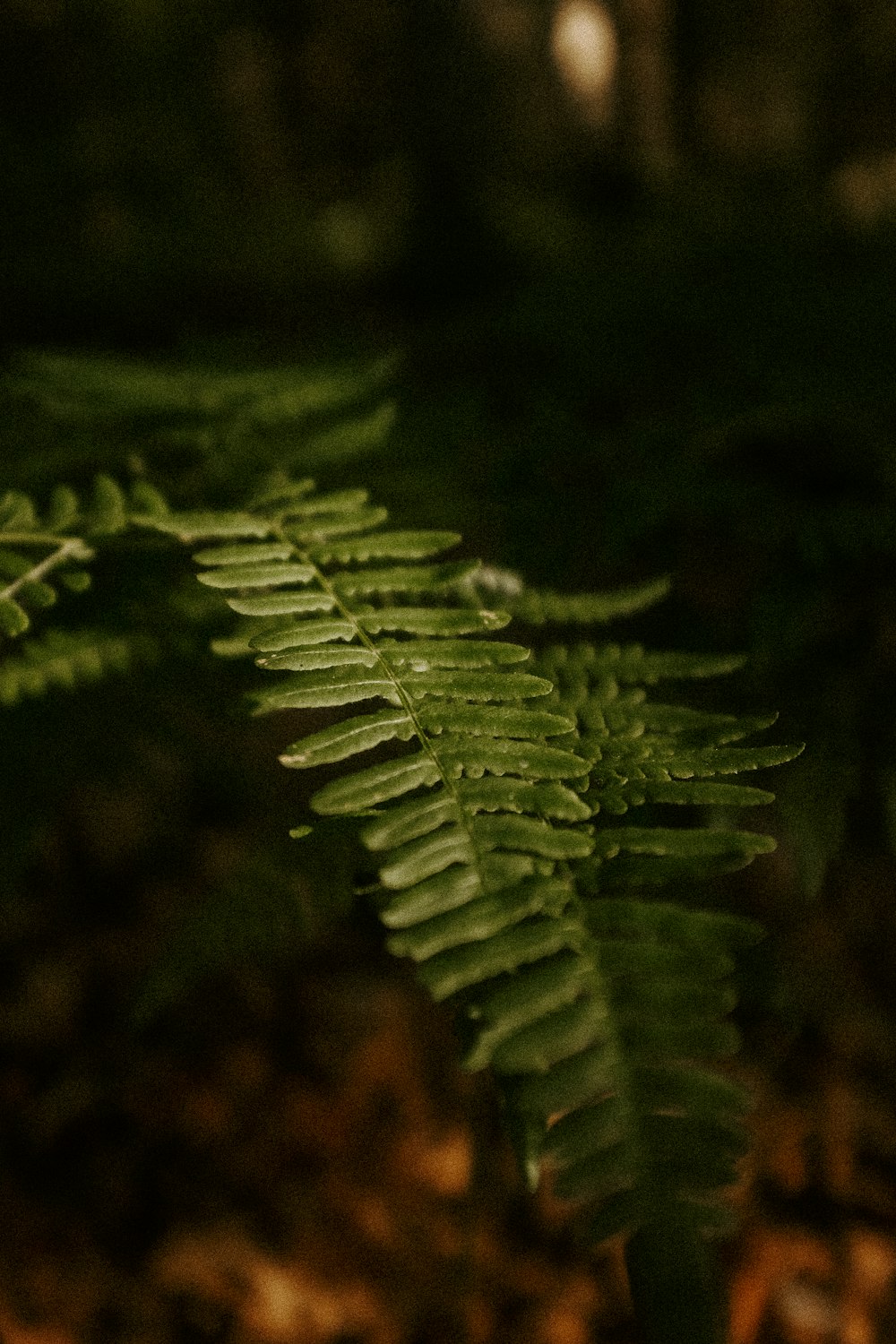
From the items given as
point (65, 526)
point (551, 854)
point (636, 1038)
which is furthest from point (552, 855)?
point (65, 526)

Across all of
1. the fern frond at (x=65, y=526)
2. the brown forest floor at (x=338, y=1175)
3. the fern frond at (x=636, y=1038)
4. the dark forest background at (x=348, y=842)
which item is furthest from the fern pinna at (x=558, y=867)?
the brown forest floor at (x=338, y=1175)

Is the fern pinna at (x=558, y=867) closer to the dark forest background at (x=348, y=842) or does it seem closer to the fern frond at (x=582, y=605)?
the fern frond at (x=582, y=605)

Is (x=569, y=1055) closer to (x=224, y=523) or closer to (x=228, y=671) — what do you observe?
(x=224, y=523)

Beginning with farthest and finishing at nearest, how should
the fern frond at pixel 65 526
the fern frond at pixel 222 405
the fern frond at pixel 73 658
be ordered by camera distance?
the fern frond at pixel 222 405 < the fern frond at pixel 73 658 < the fern frond at pixel 65 526

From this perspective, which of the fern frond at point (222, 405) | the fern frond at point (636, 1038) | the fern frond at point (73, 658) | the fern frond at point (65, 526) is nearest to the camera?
the fern frond at point (636, 1038)

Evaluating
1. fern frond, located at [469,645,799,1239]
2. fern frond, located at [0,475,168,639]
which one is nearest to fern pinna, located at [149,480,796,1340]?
fern frond, located at [469,645,799,1239]

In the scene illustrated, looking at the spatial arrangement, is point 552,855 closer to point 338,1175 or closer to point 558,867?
point 558,867
